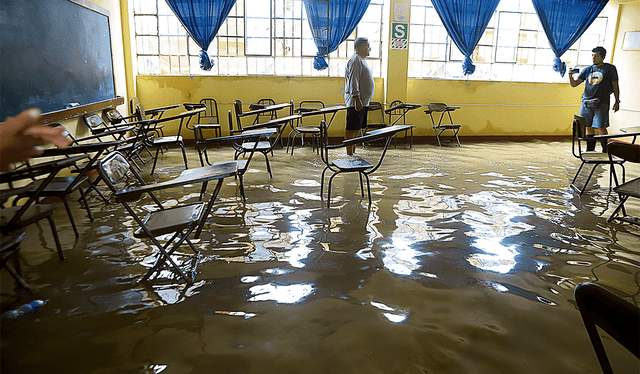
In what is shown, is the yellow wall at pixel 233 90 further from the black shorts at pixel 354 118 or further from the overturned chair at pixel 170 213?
the overturned chair at pixel 170 213

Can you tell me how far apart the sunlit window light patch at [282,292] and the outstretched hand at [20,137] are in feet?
4.26

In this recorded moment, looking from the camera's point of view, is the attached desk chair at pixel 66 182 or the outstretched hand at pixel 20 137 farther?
the attached desk chair at pixel 66 182

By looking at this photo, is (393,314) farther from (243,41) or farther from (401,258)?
(243,41)

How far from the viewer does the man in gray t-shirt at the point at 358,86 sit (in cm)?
522

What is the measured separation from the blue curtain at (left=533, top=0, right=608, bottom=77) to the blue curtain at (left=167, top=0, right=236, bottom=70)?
5780mm

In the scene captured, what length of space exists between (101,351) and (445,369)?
4.49 ft

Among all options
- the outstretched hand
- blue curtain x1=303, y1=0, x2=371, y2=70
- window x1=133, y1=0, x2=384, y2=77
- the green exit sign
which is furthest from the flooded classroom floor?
the green exit sign

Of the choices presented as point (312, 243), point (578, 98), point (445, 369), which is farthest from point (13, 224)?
point (578, 98)

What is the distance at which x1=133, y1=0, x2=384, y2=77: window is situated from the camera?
7238 millimetres

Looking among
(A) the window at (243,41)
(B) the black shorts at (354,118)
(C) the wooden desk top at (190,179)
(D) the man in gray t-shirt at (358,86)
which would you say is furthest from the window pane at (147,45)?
(C) the wooden desk top at (190,179)

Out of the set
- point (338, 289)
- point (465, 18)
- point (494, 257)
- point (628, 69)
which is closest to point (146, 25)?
point (465, 18)

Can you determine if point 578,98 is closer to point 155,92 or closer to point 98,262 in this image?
point 155,92

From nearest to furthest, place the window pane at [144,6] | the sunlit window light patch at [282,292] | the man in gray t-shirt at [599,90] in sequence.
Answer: the sunlit window light patch at [282,292]
the man in gray t-shirt at [599,90]
the window pane at [144,6]

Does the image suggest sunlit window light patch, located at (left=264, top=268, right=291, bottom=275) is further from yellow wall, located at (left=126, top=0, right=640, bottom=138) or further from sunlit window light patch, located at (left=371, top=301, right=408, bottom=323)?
yellow wall, located at (left=126, top=0, right=640, bottom=138)
